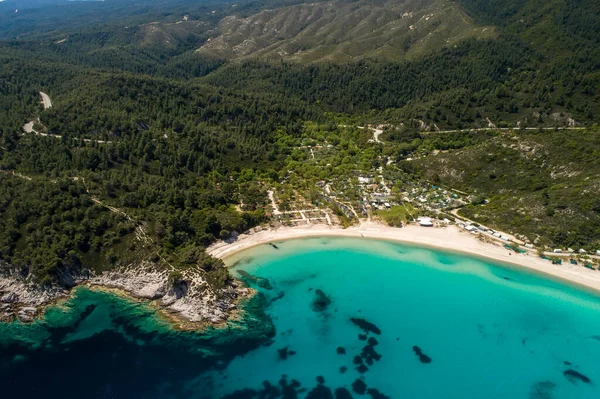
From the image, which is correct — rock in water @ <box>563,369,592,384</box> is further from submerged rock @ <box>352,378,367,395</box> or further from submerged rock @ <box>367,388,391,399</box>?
submerged rock @ <box>352,378,367,395</box>

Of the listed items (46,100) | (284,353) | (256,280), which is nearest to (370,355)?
(284,353)

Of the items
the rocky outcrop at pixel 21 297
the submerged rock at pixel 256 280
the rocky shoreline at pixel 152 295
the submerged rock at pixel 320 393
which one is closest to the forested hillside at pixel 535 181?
the submerged rock at pixel 256 280

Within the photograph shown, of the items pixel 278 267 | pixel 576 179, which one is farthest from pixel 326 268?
pixel 576 179

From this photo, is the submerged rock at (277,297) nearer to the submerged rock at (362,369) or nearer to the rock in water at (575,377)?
the submerged rock at (362,369)

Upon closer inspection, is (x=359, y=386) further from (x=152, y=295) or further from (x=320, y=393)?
(x=152, y=295)

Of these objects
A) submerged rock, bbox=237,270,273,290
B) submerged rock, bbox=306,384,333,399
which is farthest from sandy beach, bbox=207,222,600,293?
submerged rock, bbox=306,384,333,399

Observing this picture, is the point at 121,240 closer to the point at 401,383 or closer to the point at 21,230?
the point at 21,230
